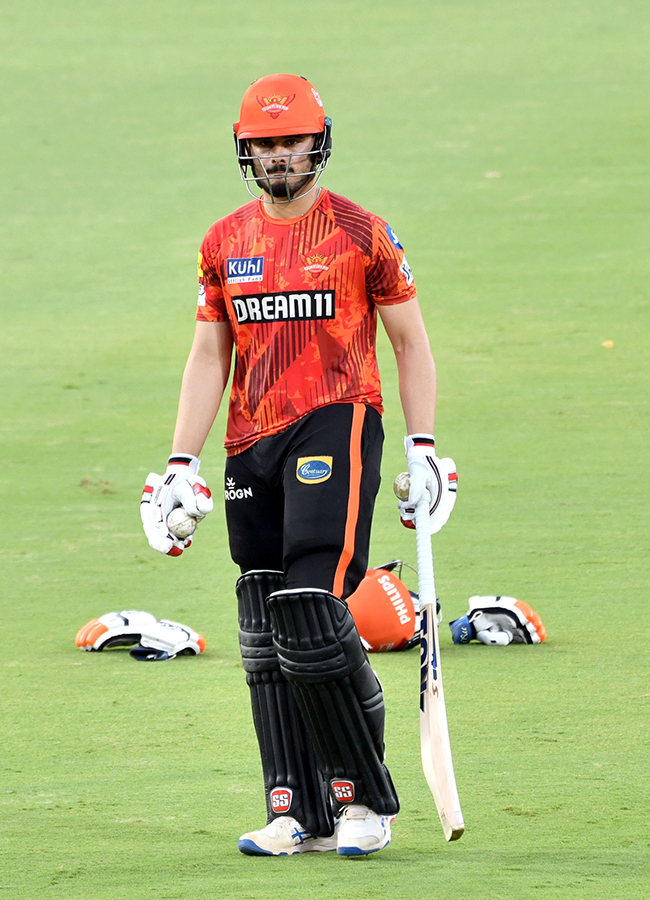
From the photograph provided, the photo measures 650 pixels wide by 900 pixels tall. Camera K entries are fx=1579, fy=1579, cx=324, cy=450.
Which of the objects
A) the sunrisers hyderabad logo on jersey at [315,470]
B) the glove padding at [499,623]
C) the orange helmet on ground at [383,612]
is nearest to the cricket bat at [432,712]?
the sunrisers hyderabad logo on jersey at [315,470]

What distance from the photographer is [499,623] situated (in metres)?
6.67

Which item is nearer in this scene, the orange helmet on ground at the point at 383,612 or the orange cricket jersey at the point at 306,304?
the orange cricket jersey at the point at 306,304

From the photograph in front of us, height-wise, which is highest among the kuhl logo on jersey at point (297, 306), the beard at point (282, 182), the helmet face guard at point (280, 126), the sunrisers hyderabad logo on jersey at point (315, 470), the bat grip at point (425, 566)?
the helmet face guard at point (280, 126)

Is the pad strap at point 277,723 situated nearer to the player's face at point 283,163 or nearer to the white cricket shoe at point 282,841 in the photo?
the white cricket shoe at point 282,841

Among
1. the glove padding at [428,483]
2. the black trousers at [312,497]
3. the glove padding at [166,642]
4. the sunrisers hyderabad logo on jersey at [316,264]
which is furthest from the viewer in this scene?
the glove padding at [166,642]

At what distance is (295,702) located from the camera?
4320 millimetres

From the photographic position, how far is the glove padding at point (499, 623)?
6625 mm

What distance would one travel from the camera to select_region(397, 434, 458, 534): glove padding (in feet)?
14.2

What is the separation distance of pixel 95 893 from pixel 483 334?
10485 millimetres

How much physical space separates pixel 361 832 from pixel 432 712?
366 mm

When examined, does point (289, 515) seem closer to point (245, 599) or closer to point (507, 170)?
point (245, 599)

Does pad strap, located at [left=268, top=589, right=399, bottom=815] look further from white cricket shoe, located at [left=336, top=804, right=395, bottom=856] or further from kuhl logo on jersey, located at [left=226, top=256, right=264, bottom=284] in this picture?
kuhl logo on jersey, located at [left=226, top=256, right=264, bottom=284]

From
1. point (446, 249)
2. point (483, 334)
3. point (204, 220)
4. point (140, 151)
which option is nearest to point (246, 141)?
point (483, 334)

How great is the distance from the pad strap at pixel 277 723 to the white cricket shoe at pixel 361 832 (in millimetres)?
167
